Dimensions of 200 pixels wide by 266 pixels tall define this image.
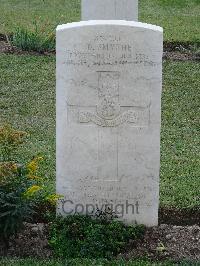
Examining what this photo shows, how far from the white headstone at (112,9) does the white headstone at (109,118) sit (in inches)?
213

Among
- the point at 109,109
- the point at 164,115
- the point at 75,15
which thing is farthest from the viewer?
the point at 75,15

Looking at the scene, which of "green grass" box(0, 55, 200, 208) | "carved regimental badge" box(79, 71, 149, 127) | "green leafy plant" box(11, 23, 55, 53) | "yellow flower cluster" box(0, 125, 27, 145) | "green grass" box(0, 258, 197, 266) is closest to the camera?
"green grass" box(0, 258, 197, 266)

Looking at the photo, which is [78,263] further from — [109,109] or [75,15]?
[75,15]

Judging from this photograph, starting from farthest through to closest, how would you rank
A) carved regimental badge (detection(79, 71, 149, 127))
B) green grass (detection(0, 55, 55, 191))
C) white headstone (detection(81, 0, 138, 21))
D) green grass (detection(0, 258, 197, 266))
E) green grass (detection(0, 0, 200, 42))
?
green grass (detection(0, 0, 200, 42)), white headstone (detection(81, 0, 138, 21)), green grass (detection(0, 55, 55, 191)), carved regimental badge (detection(79, 71, 149, 127)), green grass (detection(0, 258, 197, 266))

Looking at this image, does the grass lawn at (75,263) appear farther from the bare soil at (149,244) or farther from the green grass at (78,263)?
the bare soil at (149,244)

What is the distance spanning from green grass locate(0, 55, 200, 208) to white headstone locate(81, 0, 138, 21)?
1115 millimetres

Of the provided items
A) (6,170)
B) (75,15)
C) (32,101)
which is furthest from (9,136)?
(75,15)

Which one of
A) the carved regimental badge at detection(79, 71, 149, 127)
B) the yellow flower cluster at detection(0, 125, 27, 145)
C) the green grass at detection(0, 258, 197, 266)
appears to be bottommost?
the green grass at detection(0, 258, 197, 266)

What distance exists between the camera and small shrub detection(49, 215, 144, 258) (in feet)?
19.2

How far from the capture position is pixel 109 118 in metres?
6.00

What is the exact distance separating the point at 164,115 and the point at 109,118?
12.8 ft

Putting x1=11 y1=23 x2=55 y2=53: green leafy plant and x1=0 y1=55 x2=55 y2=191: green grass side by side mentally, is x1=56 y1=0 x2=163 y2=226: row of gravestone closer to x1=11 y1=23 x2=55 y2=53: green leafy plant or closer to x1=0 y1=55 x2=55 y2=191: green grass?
x1=0 y1=55 x2=55 y2=191: green grass

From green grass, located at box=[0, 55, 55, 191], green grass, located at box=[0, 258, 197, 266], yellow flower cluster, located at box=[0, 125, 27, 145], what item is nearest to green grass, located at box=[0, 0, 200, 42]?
green grass, located at box=[0, 55, 55, 191]

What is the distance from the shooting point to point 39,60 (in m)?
12.0
